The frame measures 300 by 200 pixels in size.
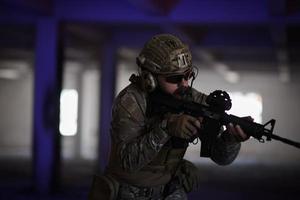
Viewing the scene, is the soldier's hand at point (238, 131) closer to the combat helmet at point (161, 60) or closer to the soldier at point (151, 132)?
the soldier at point (151, 132)

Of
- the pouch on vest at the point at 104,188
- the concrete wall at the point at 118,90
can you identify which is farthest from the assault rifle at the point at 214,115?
the concrete wall at the point at 118,90

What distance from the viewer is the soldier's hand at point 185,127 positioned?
2684 mm

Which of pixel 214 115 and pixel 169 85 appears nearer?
pixel 214 115

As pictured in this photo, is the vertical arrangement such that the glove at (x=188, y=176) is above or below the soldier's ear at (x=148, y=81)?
below

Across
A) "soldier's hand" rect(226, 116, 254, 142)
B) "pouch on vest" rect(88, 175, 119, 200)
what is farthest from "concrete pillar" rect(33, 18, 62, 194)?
"soldier's hand" rect(226, 116, 254, 142)

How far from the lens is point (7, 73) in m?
21.3

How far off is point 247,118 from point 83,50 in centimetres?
1310

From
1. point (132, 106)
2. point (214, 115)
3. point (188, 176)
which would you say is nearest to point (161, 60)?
point (132, 106)

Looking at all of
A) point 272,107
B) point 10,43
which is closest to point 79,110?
point 10,43

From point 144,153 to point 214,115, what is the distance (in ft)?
1.28

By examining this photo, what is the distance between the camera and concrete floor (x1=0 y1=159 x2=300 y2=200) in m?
8.23

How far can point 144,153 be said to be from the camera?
8.93 ft

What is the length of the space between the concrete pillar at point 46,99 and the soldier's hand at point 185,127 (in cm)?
584

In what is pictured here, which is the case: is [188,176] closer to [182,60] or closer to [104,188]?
[104,188]
